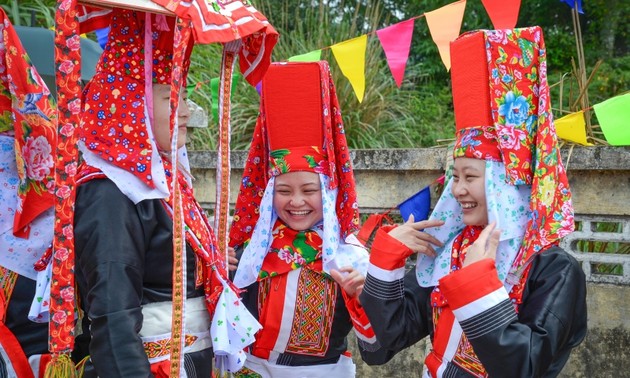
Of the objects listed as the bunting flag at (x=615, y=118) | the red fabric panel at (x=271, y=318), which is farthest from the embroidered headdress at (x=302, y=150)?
the bunting flag at (x=615, y=118)

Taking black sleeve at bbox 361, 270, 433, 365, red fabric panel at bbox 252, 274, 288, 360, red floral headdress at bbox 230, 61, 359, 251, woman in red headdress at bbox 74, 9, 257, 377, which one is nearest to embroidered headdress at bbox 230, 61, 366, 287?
red floral headdress at bbox 230, 61, 359, 251

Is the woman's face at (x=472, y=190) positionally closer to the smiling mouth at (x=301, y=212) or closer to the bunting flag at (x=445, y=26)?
the smiling mouth at (x=301, y=212)

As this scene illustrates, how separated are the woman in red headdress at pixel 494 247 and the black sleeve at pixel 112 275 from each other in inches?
→ 33.9

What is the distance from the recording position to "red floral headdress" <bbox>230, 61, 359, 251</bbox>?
3137 millimetres

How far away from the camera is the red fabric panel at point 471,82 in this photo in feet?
8.36

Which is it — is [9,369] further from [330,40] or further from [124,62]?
[330,40]

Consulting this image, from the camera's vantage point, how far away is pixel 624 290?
364cm

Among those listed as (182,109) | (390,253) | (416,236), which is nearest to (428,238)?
(416,236)

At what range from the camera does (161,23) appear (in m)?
2.47

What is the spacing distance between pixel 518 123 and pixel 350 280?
2.94ft

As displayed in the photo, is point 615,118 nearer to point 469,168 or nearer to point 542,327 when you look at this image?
point 469,168

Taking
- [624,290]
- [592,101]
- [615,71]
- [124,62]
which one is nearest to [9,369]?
[124,62]

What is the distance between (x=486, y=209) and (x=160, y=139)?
1.13 metres

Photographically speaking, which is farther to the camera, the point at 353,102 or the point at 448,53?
the point at 353,102
